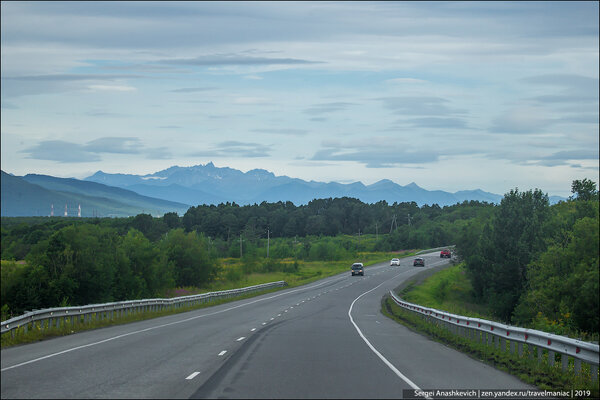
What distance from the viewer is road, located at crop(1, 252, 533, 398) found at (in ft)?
39.0

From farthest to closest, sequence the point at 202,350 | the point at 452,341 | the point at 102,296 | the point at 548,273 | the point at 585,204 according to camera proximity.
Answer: the point at 585,204, the point at 102,296, the point at 548,273, the point at 452,341, the point at 202,350

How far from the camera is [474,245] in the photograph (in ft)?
317

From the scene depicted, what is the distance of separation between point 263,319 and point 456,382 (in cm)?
2206

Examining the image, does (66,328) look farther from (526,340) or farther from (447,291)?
(447,291)

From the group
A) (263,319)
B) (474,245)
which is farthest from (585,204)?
(263,319)

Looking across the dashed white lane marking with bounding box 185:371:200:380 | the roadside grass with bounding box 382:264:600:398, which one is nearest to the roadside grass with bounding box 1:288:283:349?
the dashed white lane marking with bounding box 185:371:200:380

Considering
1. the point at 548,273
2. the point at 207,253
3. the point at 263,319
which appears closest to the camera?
the point at 263,319

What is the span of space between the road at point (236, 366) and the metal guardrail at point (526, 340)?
114cm

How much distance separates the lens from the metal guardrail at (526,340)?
1359cm

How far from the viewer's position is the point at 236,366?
15.3 metres

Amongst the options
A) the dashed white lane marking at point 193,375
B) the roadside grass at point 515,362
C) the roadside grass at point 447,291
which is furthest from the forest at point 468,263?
the dashed white lane marking at point 193,375

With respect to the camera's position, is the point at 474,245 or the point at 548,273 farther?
the point at 474,245

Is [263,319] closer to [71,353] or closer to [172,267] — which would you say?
[71,353]

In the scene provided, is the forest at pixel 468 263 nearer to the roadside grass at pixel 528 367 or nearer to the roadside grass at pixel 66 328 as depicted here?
the roadside grass at pixel 528 367
